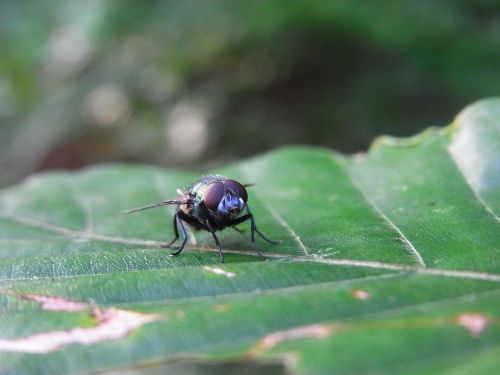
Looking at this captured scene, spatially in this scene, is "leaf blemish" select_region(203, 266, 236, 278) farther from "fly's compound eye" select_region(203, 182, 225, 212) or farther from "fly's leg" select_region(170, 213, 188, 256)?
"fly's compound eye" select_region(203, 182, 225, 212)

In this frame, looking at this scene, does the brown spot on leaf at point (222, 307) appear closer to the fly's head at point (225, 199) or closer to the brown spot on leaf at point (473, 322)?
the brown spot on leaf at point (473, 322)

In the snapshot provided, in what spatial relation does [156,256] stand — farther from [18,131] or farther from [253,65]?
[18,131]

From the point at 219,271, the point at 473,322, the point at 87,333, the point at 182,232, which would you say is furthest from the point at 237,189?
the point at 473,322

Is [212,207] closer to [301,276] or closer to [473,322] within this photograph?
[301,276]

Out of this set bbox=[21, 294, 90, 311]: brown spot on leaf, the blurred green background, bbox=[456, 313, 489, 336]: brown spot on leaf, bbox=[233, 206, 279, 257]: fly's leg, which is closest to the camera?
bbox=[456, 313, 489, 336]: brown spot on leaf

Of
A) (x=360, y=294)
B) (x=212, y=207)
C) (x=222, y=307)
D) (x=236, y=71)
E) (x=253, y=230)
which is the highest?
(x=236, y=71)

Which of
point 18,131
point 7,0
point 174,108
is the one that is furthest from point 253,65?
point 18,131

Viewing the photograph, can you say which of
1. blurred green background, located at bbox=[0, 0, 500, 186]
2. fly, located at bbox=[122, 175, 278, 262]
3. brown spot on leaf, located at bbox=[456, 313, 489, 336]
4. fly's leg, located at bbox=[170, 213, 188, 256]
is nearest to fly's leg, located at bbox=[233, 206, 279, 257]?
fly, located at bbox=[122, 175, 278, 262]
